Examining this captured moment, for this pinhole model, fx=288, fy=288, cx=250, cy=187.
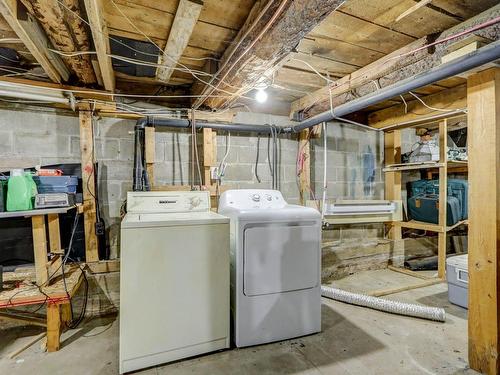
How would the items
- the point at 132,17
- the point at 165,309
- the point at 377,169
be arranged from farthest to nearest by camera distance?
the point at 377,169 → the point at 165,309 → the point at 132,17

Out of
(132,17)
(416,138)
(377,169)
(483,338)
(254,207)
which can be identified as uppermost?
(132,17)

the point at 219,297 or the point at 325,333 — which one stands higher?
the point at 219,297

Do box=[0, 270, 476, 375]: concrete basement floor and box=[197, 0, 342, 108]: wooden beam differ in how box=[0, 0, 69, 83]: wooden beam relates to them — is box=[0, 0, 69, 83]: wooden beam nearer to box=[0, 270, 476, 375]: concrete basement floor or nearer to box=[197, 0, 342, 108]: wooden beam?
box=[197, 0, 342, 108]: wooden beam

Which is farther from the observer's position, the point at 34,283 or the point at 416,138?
the point at 416,138

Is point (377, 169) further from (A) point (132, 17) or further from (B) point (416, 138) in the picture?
(A) point (132, 17)

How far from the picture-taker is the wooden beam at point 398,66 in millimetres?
1635

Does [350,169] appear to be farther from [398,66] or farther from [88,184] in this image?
[88,184]

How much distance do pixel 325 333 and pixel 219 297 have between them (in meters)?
0.92

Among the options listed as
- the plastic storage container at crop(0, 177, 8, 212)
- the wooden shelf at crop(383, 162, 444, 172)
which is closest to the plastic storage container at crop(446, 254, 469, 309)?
the wooden shelf at crop(383, 162, 444, 172)

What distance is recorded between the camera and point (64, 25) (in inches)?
58.6

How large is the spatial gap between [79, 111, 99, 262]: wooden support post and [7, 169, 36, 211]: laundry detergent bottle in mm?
582

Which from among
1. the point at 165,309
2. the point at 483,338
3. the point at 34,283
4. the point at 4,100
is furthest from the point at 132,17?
the point at 483,338

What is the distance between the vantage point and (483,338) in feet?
5.60

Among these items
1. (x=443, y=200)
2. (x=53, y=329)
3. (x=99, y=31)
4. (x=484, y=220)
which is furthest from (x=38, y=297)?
(x=443, y=200)
